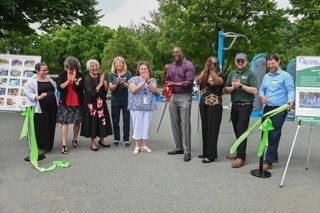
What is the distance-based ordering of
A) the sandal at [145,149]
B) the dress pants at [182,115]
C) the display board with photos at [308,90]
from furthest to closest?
1. the sandal at [145,149]
2. the dress pants at [182,115]
3. the display board with photos at [308,90]

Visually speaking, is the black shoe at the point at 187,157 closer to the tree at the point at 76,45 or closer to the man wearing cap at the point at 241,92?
the man wearing cap at the point at 241,92

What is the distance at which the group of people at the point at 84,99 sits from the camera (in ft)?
20.6

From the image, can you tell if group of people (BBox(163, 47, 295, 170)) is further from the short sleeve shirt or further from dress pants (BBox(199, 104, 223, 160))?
the short sleeve shirt

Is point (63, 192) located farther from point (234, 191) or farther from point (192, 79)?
point (192, 79)

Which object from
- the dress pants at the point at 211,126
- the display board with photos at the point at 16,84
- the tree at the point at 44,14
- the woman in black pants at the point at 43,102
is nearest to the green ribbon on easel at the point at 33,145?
the woman in black pants at the point at 43,102

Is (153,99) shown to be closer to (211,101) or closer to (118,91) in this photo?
(118,91)

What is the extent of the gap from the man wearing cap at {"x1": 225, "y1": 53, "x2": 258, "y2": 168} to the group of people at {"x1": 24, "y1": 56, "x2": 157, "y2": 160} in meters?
1.51

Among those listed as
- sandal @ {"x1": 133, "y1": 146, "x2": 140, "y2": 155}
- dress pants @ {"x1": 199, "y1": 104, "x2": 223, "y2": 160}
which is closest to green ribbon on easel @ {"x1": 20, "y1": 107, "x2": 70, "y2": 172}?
sandal @ {"x1": 133, "y1": 146, "x2": 140, "y2": 155}

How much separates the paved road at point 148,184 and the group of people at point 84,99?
397 mm

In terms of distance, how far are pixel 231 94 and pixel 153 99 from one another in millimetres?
1550

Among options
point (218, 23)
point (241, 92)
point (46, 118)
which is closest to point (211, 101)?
point (241, 92)

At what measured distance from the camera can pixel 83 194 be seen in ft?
14.7

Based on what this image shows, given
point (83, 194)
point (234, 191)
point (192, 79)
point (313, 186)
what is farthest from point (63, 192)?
point (313, 186)

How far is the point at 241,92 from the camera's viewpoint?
18.8 ft
